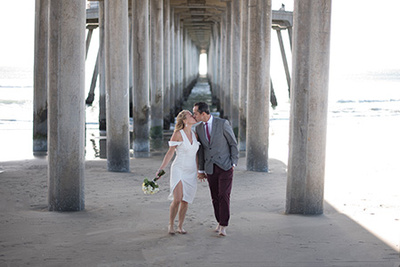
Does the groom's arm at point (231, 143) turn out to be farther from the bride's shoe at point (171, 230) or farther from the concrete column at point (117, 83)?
the concrete column at point (117, 83)

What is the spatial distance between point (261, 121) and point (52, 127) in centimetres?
478

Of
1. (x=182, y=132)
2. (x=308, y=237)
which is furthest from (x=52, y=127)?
(x=308, y=237)

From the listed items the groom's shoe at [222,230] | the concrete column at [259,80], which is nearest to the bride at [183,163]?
the groom's shoe at [222,230]

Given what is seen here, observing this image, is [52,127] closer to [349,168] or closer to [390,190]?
[390,190]

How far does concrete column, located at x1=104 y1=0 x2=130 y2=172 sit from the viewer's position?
10.2 m

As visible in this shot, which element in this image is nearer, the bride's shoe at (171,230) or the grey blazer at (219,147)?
the grey blazer at (219,147)

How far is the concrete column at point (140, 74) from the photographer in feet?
46.3

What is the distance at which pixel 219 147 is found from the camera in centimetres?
560

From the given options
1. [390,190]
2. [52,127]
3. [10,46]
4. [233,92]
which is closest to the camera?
[52,127]

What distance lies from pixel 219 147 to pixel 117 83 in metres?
4.97

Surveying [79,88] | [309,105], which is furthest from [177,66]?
[309,105]

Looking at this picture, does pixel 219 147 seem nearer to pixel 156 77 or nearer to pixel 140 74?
pixel 140 74

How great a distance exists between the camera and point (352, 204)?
7.62 meters

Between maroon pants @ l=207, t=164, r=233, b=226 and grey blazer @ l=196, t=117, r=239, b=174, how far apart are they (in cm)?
6
